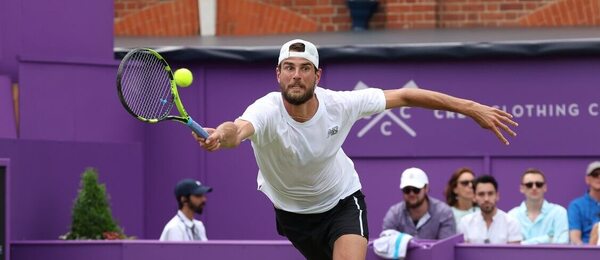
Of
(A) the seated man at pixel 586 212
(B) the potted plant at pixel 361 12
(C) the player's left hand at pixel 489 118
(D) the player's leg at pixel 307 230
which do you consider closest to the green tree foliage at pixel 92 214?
Answer: (D) the player's leg at pixel 307 230

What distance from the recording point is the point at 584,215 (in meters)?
12.2

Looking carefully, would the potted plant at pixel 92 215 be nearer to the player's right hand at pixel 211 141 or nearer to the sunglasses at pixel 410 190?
the sunglasses at pixel 410 190

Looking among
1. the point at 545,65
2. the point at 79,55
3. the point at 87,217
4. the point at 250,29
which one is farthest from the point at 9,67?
the point at 545,65

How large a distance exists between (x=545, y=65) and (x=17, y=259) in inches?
211

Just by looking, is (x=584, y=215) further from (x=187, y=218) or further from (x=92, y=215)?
(x=92, y=215)

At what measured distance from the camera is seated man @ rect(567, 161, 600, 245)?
1222 cm

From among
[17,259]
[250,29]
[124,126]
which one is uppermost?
[250,29]

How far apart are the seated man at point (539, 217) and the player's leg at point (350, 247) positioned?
3.46 metres

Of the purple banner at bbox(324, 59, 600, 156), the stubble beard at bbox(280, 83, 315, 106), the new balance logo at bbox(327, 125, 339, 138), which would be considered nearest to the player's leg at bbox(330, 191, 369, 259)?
the new balance logo at bbox(327, 125, 339, 138)

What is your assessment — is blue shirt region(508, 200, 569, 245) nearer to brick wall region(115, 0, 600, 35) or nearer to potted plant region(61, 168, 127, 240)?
potted plant region(61, 168, 127, 240)

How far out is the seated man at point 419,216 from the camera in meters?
11.3

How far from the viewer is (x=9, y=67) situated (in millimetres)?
13383

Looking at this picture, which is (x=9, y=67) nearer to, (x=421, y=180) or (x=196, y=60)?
(x=196, y=60)

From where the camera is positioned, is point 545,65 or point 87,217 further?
point 545,65
